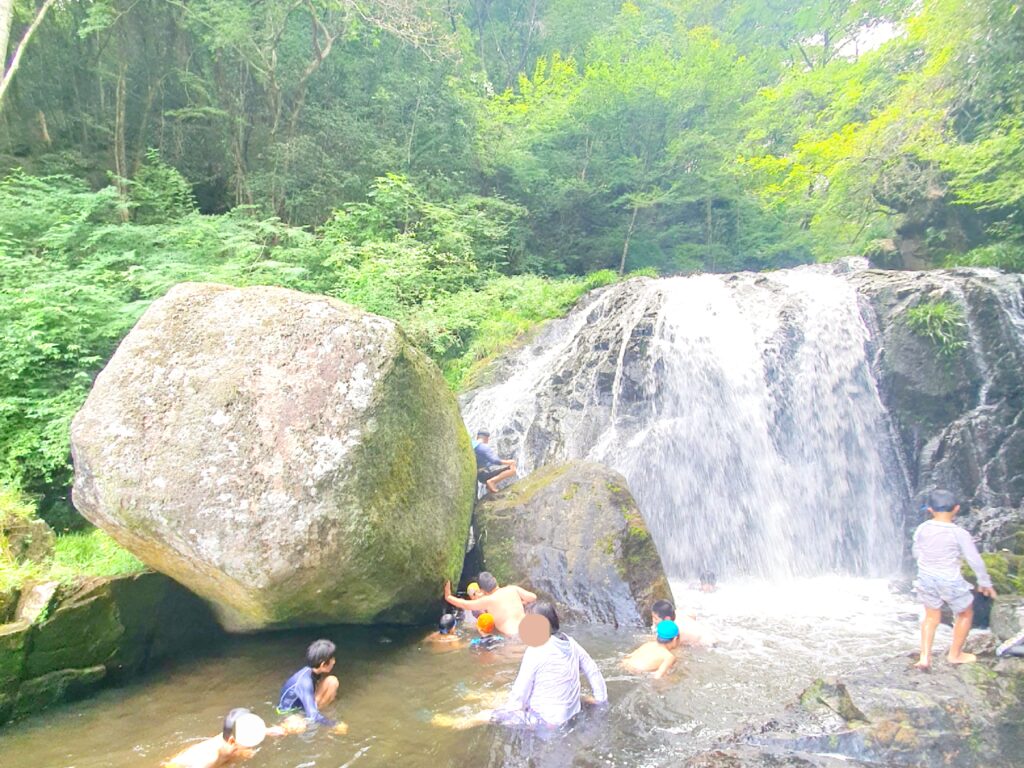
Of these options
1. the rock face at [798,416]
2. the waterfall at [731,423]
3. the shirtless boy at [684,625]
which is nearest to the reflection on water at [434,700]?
the shirtless boy at [684,625]

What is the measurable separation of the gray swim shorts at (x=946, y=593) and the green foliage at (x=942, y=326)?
682 centimetres

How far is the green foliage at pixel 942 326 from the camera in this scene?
10.3 m

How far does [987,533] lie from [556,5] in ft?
90.1

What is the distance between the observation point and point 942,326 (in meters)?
10.4

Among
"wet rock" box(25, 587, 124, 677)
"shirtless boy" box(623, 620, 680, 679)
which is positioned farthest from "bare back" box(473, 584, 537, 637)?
"wet rock" box(25, 587, 124, 677)

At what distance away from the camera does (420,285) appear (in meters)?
13.7

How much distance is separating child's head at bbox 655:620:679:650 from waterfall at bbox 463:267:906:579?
352 cm

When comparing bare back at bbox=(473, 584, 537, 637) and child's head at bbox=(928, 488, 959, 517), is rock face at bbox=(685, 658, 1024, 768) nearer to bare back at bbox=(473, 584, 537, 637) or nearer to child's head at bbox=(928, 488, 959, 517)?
child's head at bbox=(928, 488, 959, 517)

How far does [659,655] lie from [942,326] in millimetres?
8434

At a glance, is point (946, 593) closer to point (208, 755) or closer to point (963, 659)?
point (963, 659)

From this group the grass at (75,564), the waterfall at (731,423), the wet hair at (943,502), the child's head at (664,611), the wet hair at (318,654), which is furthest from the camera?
the waterfall at (731,423)

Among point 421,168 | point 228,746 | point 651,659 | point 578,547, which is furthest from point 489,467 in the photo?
point 421,168

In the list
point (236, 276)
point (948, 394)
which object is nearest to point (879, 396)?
point (948, 394)

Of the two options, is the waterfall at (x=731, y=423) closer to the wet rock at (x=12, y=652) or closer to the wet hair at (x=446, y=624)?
the wet hair at (x=446, y=624)
